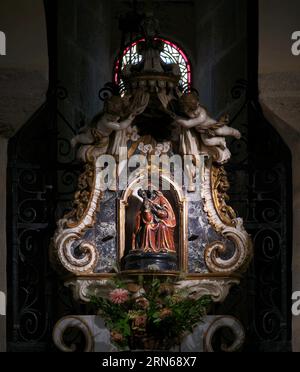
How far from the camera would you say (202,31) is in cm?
1472

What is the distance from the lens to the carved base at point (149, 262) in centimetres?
1148

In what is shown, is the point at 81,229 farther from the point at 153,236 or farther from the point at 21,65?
the point at 21,65

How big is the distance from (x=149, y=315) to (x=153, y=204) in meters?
1.02

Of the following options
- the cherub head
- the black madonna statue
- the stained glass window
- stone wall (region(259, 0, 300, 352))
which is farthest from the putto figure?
the stained glass window

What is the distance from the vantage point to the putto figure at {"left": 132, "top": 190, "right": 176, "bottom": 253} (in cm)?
1162

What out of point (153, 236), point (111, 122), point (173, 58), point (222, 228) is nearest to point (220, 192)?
point (222, 228)

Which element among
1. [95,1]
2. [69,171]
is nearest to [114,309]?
[69,171]

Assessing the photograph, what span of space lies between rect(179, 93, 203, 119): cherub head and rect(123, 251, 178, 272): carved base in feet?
3.81

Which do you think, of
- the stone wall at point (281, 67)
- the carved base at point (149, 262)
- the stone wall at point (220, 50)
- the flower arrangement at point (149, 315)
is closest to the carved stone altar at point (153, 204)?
the carved base at point (149, 262)

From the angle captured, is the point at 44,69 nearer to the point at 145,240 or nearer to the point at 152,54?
the point at 152,54

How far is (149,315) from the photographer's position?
1117 centimetres

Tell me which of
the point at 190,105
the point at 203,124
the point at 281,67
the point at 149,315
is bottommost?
the point at 149,315

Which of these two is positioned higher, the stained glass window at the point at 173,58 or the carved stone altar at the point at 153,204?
the stained glass window at the point at 173,58

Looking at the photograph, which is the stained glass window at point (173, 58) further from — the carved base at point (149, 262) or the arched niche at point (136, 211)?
the carved base at point (149, 262)
